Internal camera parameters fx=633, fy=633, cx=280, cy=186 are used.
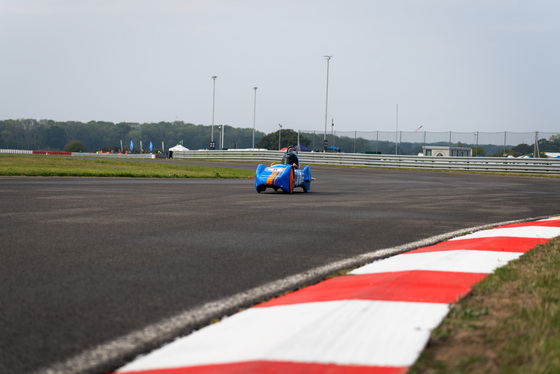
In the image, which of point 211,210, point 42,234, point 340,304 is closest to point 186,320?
point 340,304

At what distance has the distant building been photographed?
43.1 metres

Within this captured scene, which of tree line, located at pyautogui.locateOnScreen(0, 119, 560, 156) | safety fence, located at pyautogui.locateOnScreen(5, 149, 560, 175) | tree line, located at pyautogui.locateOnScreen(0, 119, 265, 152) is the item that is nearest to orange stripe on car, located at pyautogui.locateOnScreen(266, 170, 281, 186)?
safety fence, located at pyautogui.locateOnScreen(5, 149, 560, 175)

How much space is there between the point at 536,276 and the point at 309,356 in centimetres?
266

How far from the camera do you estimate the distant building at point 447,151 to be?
4308 cm

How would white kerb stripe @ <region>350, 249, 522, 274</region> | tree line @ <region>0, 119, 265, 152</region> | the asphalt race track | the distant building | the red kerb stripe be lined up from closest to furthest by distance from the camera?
the red kerb stripe → the asphalt race track → white kerb stripe @ <region>350, 249, 522, 274</region> → the distant building → tree line @ <region>0, 119, 265, 152</region>

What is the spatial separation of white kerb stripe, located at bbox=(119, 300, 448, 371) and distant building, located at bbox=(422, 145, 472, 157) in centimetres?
4055

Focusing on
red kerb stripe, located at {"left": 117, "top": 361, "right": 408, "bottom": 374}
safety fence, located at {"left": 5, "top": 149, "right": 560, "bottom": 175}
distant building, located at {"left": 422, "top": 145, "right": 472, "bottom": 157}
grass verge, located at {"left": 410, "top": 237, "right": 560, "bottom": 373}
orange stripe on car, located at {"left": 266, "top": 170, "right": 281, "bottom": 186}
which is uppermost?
distant building, located at {"left": 422, "top": 145, "right": 472, "bottom": 157}

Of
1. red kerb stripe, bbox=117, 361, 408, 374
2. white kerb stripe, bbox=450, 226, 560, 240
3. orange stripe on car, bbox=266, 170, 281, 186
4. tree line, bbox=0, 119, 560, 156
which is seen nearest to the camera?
red kerb stripe, bbox=117, 361, 408, 374

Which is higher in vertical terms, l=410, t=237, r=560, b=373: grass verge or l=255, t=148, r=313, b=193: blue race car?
l=255, t=148, r=313, b=193: blue race car

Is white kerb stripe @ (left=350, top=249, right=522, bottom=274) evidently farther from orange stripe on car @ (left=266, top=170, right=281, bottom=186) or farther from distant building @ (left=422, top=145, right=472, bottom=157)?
distant building @ (left=422, top=145, right=472, bottom=157)

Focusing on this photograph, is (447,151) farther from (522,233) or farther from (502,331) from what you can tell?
(502,331)

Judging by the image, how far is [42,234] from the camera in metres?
7.25

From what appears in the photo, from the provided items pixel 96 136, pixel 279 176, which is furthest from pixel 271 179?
pixel 96 136

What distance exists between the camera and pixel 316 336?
3262 millimetres
